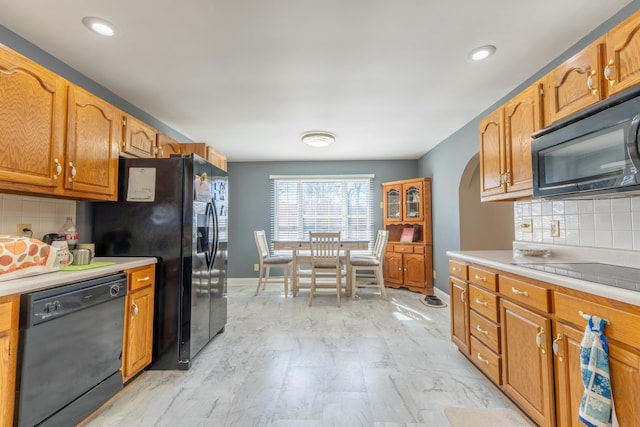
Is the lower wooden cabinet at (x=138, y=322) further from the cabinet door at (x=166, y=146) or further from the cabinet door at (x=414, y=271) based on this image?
the cabinet door at (x=414, y=271)

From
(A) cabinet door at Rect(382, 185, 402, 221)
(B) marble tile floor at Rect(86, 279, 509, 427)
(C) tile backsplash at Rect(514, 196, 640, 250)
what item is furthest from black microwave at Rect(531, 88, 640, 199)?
(A) cabinet door at Rect(382, 185, 402, 221)

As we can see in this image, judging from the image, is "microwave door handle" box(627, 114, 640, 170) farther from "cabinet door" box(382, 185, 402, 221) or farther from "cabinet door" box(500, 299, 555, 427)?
"cabinet door" box(382, 185, 402, 221)

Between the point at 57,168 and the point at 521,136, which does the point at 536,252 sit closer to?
the point at 521,136

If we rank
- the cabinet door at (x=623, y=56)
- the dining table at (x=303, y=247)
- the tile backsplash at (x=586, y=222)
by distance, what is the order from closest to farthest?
the cabinet door at (x=623, y=56), the tile backsplash at (x=586, y=222), the dining table at (x=303, y=247)

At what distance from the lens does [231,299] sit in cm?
421

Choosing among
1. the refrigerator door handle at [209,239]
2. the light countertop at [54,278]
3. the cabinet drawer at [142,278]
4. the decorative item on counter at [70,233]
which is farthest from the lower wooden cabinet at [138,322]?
the decorative item on counter at [70,233]

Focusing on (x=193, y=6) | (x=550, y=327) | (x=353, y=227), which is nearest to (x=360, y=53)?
(x=193, y=6)

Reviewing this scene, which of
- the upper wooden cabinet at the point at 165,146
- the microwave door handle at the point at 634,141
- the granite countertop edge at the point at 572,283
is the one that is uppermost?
the upper wooden cabinet at the point at 165,146

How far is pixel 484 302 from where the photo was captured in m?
1.88

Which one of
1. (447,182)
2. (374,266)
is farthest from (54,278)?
(447,182)

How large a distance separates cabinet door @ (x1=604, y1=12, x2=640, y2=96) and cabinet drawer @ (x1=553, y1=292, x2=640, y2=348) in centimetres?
96

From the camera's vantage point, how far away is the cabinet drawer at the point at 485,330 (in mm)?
1765

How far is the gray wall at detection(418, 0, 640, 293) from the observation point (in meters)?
3.44

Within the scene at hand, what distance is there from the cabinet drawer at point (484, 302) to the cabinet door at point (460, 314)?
0.08 meters
